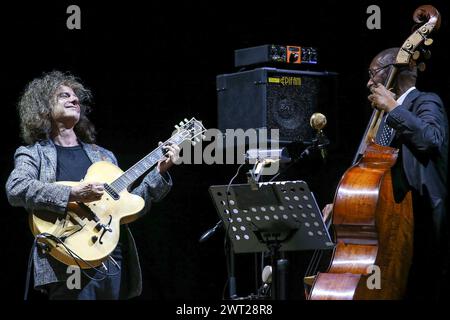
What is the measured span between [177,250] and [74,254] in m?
1.76

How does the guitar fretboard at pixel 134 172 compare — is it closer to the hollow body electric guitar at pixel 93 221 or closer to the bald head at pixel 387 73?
the hollow body electric guitar at pixel 93 221

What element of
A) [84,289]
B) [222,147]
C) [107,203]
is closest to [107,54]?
[222,147]

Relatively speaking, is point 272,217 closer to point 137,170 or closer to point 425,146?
point 425,146

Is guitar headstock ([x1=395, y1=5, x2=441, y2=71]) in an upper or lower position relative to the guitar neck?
upper

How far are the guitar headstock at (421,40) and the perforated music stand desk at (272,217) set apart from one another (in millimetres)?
883

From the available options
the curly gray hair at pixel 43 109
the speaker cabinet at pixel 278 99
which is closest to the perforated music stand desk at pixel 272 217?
the speaker cabinet at pixel 278 99

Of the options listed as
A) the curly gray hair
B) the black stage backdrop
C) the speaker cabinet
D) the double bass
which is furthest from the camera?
the black stage backdrop

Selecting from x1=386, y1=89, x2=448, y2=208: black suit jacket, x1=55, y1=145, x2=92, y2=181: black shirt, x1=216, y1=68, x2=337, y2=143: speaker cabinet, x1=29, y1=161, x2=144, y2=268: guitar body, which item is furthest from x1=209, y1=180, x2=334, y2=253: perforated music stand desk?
x1=216, y1=68, x2=337, y2=143: speaker cabinet

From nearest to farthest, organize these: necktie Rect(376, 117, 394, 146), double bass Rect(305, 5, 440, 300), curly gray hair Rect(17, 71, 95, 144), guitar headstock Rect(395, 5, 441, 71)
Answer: double bass Rect(305, 5, 440, 300) → guitar headstock Rect(395, 5, 441, 71) → necktie Rect(376, 117, 394, 146) → curly gray hair Rect(17, 71, 95, 144)

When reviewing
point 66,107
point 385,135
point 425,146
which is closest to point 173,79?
point 66,107

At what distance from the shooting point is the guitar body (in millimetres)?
4367

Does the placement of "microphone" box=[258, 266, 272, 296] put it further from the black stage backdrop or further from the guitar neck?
the black stage backdrop

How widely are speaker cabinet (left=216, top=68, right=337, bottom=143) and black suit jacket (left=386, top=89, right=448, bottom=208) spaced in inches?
46.0

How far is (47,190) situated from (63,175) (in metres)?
0.29
